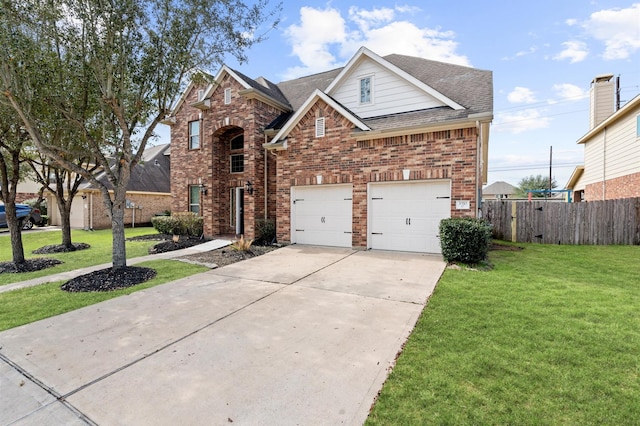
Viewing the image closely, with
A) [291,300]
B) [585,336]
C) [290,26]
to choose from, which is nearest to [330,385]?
[291,300]

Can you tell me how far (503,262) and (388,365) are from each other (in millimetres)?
6431

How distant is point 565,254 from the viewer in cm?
919

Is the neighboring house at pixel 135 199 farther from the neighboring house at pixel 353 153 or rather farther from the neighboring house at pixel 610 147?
the neighboring house at pixel 610 147

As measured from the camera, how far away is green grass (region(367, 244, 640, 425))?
8.00 ft

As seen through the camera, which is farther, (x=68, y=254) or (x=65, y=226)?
(x=65, y=226)

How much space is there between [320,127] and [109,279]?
7.60 meters

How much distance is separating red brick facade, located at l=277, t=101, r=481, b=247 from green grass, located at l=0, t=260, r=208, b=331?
534 cm

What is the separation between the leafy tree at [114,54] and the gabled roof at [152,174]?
43.4ft

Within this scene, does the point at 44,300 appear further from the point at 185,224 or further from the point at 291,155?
the point at 185,224

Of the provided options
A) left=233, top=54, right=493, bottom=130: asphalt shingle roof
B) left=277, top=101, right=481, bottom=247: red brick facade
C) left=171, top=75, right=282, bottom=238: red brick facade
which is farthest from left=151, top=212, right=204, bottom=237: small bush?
left=233, top=54, right=493, bottom=130: asphalt shingle roof

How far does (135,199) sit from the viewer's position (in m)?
19.8

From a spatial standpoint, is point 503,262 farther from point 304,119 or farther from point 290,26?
point 290,26

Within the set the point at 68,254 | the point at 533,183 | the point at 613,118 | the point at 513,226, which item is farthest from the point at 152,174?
the point at 533,183

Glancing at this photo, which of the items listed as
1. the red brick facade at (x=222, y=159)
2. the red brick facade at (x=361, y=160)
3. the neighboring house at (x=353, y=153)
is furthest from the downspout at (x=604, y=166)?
the red brick facade at (x=222, y=159)
